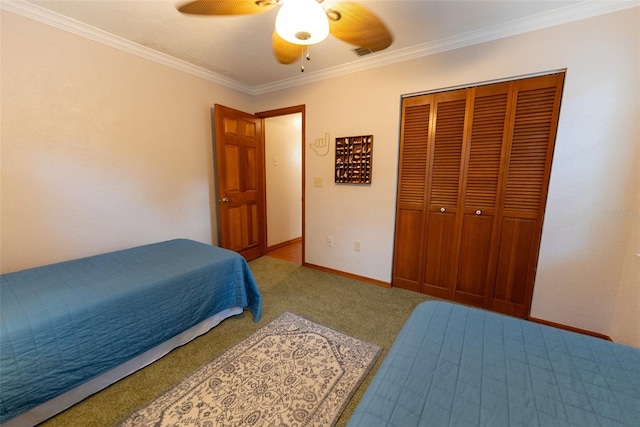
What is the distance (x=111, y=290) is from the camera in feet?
4.96

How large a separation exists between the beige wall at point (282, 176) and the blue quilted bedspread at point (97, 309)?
204 centimetres

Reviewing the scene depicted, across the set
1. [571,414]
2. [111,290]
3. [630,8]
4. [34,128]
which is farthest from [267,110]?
[571,414]

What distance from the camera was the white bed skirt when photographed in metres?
1.24

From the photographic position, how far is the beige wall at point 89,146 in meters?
1.85

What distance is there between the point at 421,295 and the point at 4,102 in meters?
3.75

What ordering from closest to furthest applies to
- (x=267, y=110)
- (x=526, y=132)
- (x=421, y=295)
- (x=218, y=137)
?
1. (x=526, y=132)
2. (x=421, y=295)
3. (x=218, y=137)
4. (x=267, y=110)

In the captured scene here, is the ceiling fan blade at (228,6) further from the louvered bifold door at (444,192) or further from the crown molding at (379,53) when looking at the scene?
the louvered bifold door at (444,192)

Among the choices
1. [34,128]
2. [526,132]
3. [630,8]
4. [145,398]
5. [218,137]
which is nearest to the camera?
[145,398]

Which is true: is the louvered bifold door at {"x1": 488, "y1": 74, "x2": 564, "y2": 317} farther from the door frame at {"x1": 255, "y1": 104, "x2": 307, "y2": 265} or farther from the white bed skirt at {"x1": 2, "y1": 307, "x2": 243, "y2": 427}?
the white bed skirt at {"x1": 2, "y1": 307, "x2": 243, "y2": 427}

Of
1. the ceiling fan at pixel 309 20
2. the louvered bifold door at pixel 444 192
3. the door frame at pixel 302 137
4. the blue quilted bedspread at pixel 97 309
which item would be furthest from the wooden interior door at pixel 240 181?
the louvered bifold door at pixel 444 192

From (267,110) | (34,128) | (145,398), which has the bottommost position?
(145,398)

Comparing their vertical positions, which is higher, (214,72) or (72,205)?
(214,72)

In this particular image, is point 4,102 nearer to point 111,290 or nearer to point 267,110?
point 111,290

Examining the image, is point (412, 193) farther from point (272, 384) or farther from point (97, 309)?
point (97, 309)
